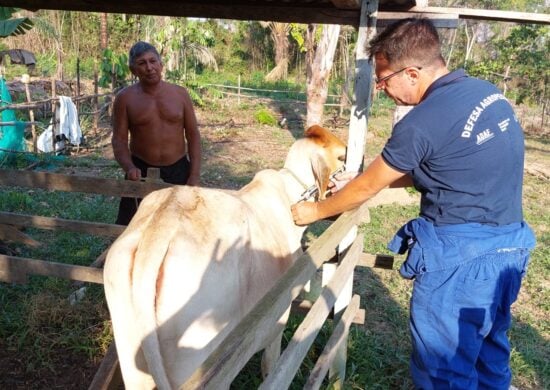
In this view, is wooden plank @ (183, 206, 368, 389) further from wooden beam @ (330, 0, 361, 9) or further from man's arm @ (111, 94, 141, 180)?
man's arm @ (111, 94, 141, 180)

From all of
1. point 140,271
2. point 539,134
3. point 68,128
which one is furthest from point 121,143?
point 539,134

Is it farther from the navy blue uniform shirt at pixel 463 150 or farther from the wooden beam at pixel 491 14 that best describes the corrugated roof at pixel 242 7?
the navy blue uniform shirt at pixel 463 150

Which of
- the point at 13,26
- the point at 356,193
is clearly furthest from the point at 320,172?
the point at 13,26

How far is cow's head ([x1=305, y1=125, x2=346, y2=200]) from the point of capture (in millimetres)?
3098

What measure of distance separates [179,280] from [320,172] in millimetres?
1502

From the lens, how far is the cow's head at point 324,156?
3.10 metres

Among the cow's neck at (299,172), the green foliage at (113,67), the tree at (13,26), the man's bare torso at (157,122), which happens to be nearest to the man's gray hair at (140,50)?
the man's bare torso at (157,122)

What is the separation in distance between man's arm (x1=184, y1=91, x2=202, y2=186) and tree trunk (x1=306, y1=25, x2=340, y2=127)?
309 inches

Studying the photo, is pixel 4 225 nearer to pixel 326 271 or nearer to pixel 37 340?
pixel 37 340

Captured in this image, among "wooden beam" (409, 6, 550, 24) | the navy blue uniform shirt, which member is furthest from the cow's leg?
"wooden beam" (409, 6, 550, 24)

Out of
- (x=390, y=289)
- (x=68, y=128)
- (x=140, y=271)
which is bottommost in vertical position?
(x=390, y=289)

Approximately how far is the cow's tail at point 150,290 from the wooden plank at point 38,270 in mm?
1207

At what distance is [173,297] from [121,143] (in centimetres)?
262

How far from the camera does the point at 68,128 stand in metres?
9.94
